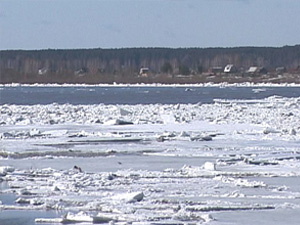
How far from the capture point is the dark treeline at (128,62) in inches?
4520

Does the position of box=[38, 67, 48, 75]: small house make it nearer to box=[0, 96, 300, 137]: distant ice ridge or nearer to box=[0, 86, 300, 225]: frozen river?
box=[0, 96, 300, 137]: distant ice ridge

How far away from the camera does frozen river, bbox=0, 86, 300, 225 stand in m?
9.35

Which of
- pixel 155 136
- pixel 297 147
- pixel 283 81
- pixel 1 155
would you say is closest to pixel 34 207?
pixel 1 155

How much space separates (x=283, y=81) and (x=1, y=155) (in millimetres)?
85309

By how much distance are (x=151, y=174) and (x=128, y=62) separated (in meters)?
135

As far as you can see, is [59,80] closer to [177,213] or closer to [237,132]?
[237,132]

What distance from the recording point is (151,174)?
487 inches

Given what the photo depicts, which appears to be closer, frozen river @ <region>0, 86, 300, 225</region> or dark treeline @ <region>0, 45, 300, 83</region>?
frozen river @ <region>0, 86, 300, 225</region>

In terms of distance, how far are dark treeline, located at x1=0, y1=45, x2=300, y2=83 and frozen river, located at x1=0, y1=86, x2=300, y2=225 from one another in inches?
3355

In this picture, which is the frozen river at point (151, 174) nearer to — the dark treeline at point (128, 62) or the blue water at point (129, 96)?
the blue water at point (129, 96)

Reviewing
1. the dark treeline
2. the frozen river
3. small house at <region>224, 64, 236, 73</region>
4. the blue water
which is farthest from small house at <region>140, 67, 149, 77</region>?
the frozen river

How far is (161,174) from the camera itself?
1233 cm

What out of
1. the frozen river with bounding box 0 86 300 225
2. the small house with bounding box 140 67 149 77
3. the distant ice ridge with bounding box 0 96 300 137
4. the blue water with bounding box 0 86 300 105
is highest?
the small house with bounding box 140 67 149 77

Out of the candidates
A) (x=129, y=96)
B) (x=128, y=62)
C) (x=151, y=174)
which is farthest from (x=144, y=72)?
(x=151, y=174)
